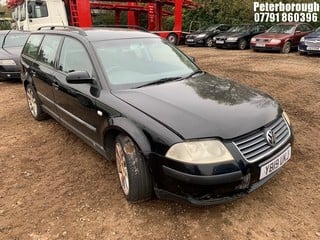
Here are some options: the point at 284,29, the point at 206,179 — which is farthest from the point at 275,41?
the point at 206,179

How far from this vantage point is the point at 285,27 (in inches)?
623

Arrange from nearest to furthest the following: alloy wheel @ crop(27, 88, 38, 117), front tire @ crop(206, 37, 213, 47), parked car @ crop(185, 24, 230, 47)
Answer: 1. alloy wheel @ crop(27, 88, 38, 117)
2. parked car @ crop(185, 24, 230, 47)
3. front tire @ crop(206, 37, 213, 47)

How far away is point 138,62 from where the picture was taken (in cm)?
378

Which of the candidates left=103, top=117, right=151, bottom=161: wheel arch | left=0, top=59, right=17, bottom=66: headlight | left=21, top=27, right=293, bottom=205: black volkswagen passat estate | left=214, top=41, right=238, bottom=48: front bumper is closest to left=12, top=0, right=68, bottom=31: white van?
left=0, top=59, right=17, bottom=66: headlight

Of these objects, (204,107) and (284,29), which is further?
(284,29)

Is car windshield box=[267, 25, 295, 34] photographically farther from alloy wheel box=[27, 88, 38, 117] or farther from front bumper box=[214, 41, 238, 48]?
alloy wheel box=[27, 88, 38, 117]

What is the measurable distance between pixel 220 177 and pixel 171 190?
42 centimetres

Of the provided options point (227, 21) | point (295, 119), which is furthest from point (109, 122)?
point (227, 21)

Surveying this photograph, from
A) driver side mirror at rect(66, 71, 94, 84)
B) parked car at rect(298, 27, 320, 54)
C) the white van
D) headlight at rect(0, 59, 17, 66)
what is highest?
the white van

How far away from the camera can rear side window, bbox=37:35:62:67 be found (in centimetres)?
453

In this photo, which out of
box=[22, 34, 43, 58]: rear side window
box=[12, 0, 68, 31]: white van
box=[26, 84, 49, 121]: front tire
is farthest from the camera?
box=[12, 0, 68, 31]: white van

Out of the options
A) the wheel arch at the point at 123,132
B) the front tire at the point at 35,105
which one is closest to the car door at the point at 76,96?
the wheel arch at the point at 123,132

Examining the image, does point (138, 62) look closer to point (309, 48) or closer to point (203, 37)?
point (309, 48)

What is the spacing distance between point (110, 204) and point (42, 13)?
13039mm
